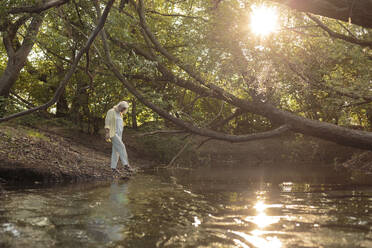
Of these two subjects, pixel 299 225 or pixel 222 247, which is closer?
pixel 222 247

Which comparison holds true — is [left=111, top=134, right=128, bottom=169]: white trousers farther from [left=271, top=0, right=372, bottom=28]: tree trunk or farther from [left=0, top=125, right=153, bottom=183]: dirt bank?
[left=271, top=0, right=372, bottom=28]: tree trunk

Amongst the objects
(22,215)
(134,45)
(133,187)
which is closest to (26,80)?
(134,45)

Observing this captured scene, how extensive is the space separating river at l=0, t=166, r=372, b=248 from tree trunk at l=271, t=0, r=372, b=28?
116 inches

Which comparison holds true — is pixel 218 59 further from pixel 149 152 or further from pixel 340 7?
pixel 149 152

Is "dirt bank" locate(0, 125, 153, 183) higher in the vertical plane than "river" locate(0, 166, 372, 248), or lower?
higher

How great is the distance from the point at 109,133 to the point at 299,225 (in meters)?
7.77

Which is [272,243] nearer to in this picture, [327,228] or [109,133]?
[327,228]

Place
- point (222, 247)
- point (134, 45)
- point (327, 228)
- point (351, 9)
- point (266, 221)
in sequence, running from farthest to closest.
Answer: point (134, 45)
point (351, 9)
point (266, 221)
point (327, 228)
point (222, 247)

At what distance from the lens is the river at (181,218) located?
3705mm

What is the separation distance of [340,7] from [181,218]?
3.82 meters

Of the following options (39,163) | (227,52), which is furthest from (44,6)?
Answer: (227,52)

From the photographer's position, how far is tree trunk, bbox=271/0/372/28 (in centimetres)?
518

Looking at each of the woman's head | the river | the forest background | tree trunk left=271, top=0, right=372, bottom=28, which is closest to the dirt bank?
the forest background

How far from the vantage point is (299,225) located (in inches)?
177
